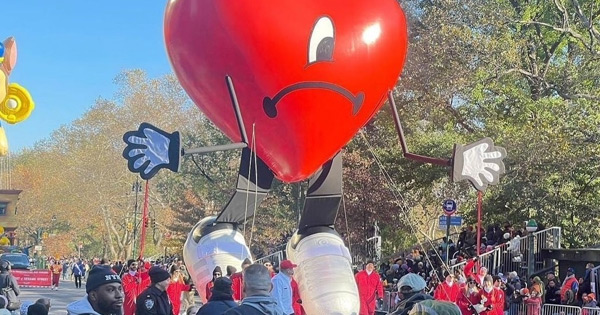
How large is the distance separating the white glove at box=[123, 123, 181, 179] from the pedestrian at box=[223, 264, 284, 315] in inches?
147

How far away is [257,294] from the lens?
435cm

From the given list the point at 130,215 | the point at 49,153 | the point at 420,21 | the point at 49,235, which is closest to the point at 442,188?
the point at 420,21

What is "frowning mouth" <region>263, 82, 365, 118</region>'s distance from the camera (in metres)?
7.57

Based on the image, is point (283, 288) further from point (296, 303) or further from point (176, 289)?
point (176, 289)

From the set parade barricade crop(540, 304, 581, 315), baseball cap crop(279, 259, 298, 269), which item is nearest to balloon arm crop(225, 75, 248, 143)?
baseball cap crop(279, 259, 298, 269)

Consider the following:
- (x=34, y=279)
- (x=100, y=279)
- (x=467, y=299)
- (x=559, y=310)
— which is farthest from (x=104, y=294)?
(x=34, y=279)

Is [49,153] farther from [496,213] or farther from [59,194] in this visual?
[496,213]

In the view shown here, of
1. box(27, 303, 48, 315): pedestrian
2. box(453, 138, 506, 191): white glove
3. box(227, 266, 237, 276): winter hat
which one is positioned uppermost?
box(453, 138, 506, 191): white glove

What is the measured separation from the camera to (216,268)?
8688 mm

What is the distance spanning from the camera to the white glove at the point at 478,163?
8.60 meters

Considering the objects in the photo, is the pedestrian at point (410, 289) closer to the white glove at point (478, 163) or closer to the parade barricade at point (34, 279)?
the white glove at point (478, 163)

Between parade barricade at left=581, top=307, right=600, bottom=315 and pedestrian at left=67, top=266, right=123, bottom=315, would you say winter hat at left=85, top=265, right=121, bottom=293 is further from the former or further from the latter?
parade barricade at left=581, top=307, right=600, bottom=315

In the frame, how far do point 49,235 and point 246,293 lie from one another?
2596 inches

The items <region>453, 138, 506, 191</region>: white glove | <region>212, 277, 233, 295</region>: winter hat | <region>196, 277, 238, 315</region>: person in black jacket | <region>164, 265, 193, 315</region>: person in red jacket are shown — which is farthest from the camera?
<region>164, 265, 193, 315</region>: person in red jacket
